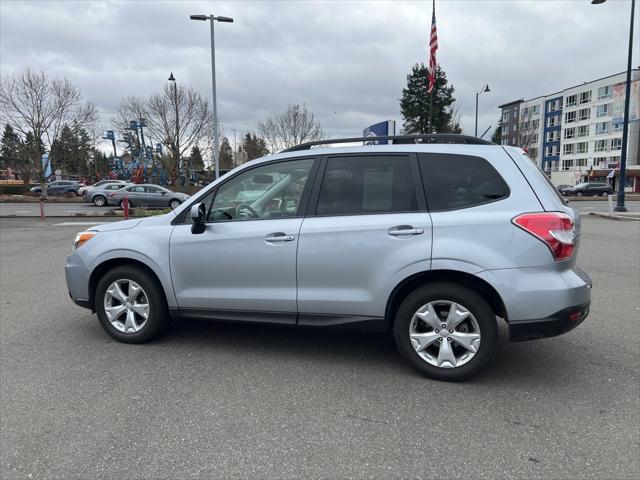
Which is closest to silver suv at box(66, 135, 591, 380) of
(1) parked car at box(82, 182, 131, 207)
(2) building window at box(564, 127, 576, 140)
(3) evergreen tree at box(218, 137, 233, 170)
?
(1) parked car at box(82, 182, 131, 207)

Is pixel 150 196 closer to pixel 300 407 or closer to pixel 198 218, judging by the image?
pixel 198 218

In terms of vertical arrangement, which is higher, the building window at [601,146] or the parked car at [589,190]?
the building window at [601,146]

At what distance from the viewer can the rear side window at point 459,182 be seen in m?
3.58

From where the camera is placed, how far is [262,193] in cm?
425

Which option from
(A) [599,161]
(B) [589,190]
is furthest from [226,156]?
(A) [599,161]

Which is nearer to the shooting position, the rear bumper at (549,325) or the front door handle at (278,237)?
the rear bumper at (549,325)

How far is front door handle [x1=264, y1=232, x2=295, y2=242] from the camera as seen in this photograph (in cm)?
389

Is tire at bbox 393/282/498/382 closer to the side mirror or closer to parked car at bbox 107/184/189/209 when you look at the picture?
the side mirror

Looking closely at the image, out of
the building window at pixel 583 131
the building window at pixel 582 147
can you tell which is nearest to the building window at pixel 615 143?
the building window at pixel 582 147

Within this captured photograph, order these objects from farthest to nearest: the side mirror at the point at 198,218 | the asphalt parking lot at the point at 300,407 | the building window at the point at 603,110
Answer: the building window at the point at 603,110
the side mirror at the point at 198,218
the asphalt parking lot at the point at 300,407

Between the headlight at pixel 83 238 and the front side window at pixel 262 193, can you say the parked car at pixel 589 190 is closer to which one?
the front side window at pixel 262 193

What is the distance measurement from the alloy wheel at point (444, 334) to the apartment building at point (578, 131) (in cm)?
6590

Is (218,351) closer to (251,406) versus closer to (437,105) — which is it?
(251,406)

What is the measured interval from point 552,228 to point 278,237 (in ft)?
6.78
